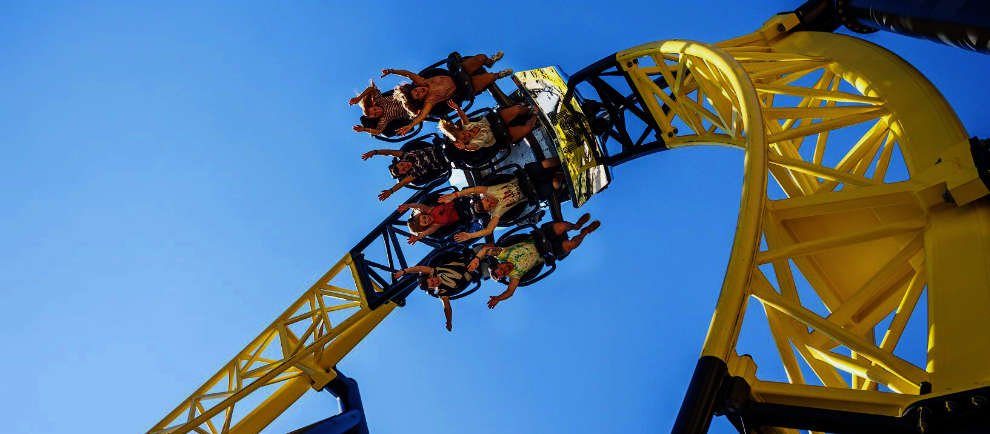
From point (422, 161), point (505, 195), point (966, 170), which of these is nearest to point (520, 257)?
point (505, 195)

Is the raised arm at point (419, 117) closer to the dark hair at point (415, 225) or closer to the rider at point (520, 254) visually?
the dark hair at point (415, 225)

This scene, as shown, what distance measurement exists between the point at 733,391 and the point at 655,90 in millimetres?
8773

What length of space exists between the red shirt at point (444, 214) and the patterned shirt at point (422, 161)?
562 mm

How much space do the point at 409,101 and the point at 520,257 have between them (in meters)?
2.80

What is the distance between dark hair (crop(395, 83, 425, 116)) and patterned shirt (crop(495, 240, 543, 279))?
241 centimetres

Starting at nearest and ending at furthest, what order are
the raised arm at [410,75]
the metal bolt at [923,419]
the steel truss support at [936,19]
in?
the metal bolt at [923,419], the steel truss support at [936,19], the raised arm at [410,75]

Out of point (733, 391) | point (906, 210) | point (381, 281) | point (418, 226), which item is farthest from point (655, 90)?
point (733, 391)

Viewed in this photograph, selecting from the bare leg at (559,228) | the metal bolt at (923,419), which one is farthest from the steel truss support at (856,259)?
the bare leg at (559,228)

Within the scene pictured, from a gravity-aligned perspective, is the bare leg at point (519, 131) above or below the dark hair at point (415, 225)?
above

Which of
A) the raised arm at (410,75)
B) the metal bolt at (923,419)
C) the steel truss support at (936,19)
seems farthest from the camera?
the raised arm at (410,75)

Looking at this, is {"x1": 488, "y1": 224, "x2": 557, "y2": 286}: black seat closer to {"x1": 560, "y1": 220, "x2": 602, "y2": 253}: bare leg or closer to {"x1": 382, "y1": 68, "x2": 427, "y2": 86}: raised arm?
{"x1": 560, "y1": 220, "x2": 602, "y2": 253}: bare leg

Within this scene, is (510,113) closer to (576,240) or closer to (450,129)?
(450,129)

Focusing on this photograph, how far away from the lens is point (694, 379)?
5164 millimetres

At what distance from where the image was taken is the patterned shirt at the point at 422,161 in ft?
46.5
